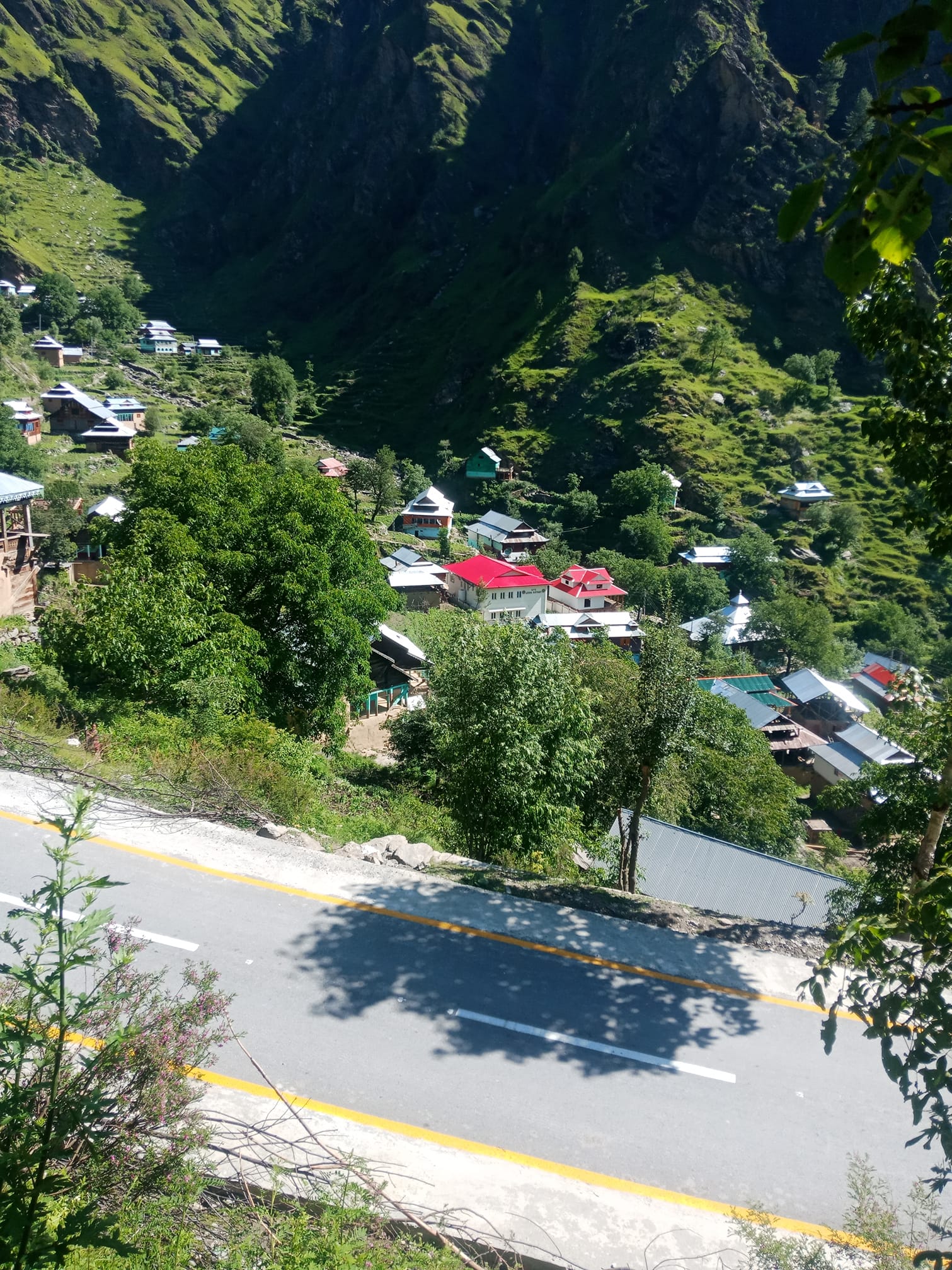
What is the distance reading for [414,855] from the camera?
7.84 meters

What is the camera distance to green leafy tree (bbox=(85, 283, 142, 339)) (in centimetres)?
9000

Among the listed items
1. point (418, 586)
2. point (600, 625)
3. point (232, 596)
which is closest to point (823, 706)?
point (600, 625)

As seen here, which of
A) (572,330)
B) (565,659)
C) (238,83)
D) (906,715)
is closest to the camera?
(906,715)

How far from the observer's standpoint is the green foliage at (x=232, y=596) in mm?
10656

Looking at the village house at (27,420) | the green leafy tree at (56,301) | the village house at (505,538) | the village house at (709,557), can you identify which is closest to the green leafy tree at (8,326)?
the green leafy tree at (56,301)

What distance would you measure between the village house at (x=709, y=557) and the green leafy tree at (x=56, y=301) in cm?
7342

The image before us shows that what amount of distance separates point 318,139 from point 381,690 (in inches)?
5347

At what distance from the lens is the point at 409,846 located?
26.1ft

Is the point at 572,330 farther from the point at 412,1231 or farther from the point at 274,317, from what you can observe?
the point at 412,1231

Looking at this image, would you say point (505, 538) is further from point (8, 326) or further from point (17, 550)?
point (8, 326)

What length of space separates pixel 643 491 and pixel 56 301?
226 feet

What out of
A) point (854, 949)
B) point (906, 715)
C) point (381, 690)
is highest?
point (854, 949)

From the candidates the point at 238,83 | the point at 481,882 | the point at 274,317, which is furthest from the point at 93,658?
the point at 238,83

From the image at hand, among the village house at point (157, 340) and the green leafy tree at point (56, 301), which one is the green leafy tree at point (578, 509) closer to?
the village house at point (157, 340)
